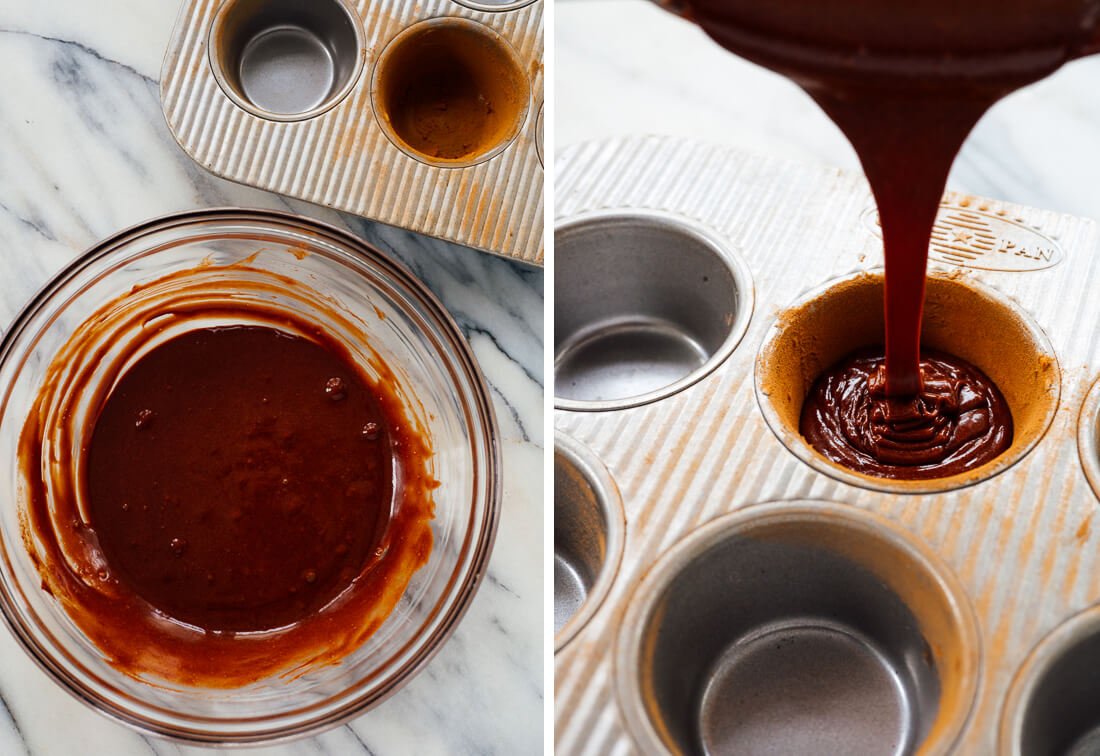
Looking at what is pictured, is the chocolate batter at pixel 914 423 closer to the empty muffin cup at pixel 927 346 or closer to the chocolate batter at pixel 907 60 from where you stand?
the empty muffin cup at pixel 927 346

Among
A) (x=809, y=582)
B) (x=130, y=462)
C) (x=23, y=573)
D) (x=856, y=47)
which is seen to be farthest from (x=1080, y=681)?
(x=23, y=573)

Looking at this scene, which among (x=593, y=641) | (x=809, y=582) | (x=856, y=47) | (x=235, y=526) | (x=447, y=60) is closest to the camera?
(x=856, y=47)

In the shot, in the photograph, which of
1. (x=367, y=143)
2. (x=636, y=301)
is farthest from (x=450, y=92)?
(x=636, y=301)

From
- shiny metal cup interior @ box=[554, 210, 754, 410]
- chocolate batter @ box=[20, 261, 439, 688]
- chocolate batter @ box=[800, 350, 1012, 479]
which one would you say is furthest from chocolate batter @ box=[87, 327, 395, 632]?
chocolate batter @ box=[800, 350, 1012, 479]

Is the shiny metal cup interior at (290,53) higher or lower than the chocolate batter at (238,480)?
higher

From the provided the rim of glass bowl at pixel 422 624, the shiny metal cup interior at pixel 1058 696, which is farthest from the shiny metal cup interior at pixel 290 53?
the shiny metal cup interior at pixel 1058 696

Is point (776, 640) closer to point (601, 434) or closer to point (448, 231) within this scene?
point (601, 434)

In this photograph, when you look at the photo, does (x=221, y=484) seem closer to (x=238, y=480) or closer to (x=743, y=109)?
(x=238, y=480)
